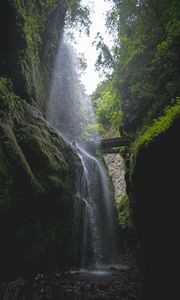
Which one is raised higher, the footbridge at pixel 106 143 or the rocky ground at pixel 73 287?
the footbridge at pixel 106 143

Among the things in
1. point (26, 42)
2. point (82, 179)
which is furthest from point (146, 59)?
point (82, 179)

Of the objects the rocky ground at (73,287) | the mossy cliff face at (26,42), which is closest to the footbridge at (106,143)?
the mossy cliff face at (26,42)

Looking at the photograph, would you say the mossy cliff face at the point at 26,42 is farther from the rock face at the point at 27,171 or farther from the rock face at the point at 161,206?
the rock face at the point at 161,206

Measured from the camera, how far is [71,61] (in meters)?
→ 19.6

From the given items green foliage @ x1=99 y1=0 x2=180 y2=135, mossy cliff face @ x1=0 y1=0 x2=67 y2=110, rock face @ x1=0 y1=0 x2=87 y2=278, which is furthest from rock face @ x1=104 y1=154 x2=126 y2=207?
mossy cliff face @ x1=0 y1=0 x2=67 y2=110

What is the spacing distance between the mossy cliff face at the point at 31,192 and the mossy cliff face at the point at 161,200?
10.7 ft

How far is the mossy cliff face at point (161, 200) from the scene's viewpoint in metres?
6.10

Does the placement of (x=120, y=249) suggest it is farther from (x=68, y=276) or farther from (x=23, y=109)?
(x=23, y=109)

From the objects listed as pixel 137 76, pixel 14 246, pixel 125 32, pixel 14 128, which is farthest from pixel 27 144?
pixel 125 32

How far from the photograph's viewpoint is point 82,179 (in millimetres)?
12008

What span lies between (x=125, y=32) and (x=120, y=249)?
13507 mm

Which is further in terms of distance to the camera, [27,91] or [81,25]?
[81,25]

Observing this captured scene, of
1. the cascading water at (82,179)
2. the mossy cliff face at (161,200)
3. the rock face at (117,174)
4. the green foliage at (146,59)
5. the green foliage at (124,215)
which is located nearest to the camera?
the mossy cliff face at (161,200)

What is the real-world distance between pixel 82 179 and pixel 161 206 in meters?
5.93
